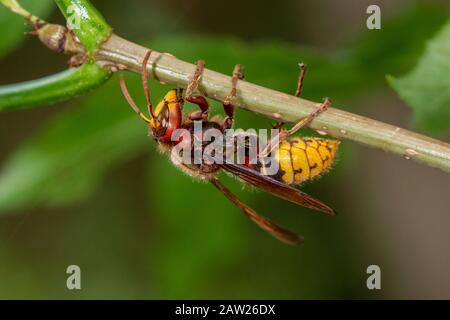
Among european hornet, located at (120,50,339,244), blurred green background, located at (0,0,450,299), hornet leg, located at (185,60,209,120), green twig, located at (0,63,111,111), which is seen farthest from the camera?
blurred green background, located at (0,0,450,299)

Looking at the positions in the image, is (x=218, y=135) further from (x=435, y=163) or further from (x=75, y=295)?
(x=75, y=295)

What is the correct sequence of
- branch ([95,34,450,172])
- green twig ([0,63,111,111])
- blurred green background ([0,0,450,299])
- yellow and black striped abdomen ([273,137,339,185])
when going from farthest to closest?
blurred green background ([0,0,450,299]) → yellow and black striped abdomen ([273,137,339,185]) → green twig ([0,63,111,111]) → branch ([95,34,450,172])

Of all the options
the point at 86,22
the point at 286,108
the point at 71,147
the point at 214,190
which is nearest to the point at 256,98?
the point at 286,108

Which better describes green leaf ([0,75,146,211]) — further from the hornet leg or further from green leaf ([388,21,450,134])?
green leaf ([388,21,450,134])

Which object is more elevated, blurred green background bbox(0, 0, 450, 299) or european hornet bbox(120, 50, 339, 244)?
blurred green background bbox(0, 0, 450, 299)

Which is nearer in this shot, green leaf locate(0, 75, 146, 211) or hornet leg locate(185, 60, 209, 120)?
hornet leg locate(185, 60, 209, 120)

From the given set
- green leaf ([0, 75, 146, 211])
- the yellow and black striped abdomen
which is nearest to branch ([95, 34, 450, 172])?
the yellow and black striped abdomen
